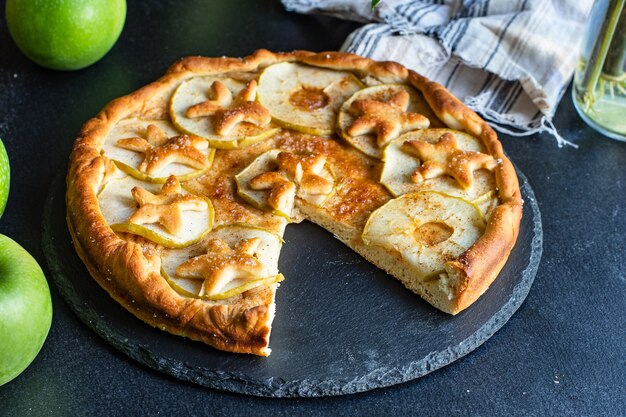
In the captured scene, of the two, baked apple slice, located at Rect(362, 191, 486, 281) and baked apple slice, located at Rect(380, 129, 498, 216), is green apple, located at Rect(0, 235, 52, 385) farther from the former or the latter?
baked apple slice, located at Rect(380, 129, 498, 216)

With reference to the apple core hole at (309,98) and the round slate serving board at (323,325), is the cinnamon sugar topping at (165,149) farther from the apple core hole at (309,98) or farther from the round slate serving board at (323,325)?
the apple core hole at (309,98)

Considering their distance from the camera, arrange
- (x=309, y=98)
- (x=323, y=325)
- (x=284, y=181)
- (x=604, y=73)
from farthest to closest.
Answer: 1. (x=604, y=73)
2. (x=309, y=98)
3. (x=284, y=181)
4. (x=323, y=325)

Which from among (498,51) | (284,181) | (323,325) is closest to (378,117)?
(284,181)

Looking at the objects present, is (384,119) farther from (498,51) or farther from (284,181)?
(498,51)

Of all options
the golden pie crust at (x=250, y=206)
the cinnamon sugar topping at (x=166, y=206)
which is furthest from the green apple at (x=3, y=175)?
the cinnamon sugar topping at (x=166, y=206)

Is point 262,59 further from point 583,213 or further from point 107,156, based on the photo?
point 583,213

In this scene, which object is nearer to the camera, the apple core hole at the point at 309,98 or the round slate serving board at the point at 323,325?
the round slate serving board at the point at 323,325
